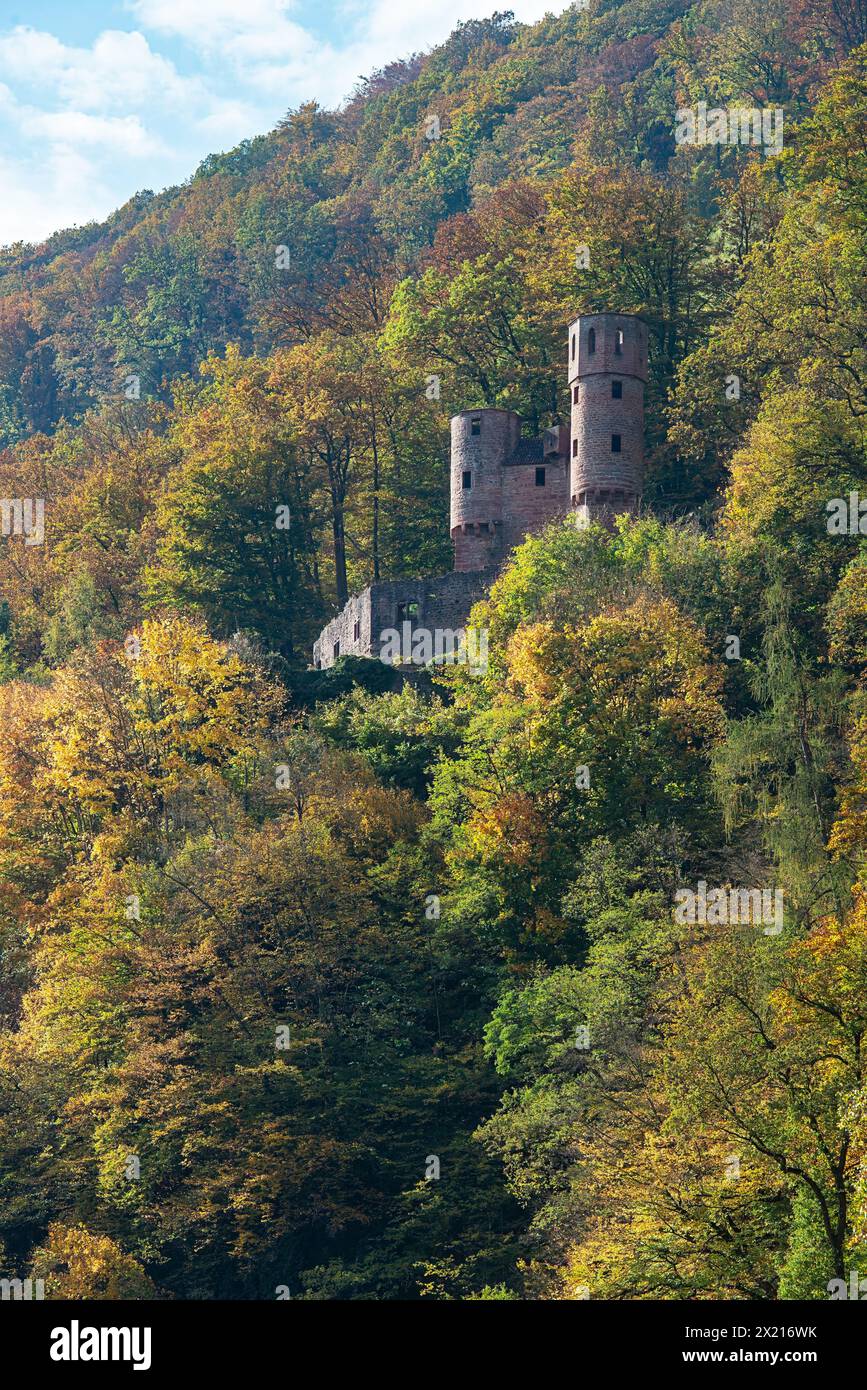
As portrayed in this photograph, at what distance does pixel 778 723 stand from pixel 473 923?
803 cm

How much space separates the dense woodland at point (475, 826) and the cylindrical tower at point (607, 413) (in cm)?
176

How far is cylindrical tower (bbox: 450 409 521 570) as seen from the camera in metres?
65.8

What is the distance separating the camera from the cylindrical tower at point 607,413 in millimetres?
63906

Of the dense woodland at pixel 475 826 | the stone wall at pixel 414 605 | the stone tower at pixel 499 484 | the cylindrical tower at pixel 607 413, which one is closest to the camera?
the dense woodland at pixel 475 826

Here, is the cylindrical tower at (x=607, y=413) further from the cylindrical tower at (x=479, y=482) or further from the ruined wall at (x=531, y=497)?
the cylindrical tower at (x=479, y=482)

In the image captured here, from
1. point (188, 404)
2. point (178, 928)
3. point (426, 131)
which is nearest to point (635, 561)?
point (178, 928)

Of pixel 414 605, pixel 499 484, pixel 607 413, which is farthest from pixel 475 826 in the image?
pixel 607 413

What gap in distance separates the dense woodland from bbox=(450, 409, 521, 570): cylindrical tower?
417cm

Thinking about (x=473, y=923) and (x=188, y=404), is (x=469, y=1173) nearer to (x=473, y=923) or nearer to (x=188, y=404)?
(x=473, y=923)

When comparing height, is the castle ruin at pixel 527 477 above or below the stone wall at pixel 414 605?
above

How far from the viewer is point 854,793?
150ft

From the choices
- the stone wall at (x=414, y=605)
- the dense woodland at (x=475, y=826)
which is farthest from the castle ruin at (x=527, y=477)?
the dense woodland at (x=475, y=826)

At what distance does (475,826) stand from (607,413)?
62.6ft

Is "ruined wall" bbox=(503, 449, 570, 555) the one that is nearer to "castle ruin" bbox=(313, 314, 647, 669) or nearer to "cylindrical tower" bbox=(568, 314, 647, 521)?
"castle ruin" bbox=(313, 314, 647, 669)
